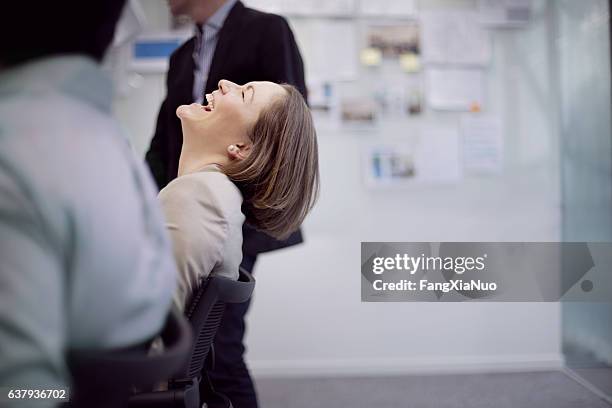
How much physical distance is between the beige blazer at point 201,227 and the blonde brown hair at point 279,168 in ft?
0.47

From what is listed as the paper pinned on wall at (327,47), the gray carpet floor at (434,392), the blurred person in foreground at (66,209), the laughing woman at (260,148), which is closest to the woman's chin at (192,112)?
the laughing woman at (260,148)

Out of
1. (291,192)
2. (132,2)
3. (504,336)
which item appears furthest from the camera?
(504,336)

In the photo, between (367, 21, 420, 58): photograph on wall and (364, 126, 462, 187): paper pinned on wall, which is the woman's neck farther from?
(367, 21, 420, 58): photograph on wall

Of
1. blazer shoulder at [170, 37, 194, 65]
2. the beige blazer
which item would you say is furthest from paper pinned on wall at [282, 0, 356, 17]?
the beige blazer

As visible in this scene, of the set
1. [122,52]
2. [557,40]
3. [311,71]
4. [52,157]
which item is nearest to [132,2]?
[122,52]

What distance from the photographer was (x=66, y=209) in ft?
1.21

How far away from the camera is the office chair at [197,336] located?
0.68 m

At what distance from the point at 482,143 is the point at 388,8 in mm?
657

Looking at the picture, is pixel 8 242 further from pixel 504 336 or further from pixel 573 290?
pixel 504 336

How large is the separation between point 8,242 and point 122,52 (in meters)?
1.96

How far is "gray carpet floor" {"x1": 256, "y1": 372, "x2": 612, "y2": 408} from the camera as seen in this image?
1672mm

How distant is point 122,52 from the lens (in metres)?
2.15

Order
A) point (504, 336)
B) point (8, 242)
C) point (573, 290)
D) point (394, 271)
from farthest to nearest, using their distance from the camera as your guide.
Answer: point (504, 336)
point (573, 290)
point (394, 271)
point (8, 242)

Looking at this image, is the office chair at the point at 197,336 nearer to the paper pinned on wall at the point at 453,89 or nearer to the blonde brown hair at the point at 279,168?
the blonde brown hair at the point at 279,168
